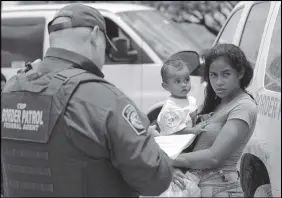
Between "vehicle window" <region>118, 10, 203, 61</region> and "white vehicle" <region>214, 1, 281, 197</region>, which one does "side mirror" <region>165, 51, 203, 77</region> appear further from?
"vehicle window" <region>118, 10, 203, 61</region>

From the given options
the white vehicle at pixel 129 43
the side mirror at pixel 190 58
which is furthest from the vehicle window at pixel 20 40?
the side mirror at pixel 190 58

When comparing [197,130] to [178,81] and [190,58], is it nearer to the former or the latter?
[178,81]

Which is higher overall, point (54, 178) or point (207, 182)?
point (54, 178)

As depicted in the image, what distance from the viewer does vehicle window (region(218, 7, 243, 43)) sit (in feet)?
17.4

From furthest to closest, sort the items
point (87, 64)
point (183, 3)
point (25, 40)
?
point (183, 3) → point (25, 40) → point (87, 64)

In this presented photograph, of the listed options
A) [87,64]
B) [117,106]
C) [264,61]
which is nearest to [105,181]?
[117,106]

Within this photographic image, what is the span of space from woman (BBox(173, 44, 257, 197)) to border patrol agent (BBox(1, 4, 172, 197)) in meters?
0.69

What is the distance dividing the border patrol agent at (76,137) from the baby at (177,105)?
2.37 feet

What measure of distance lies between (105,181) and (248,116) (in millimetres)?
1021

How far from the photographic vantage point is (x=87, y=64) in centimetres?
231

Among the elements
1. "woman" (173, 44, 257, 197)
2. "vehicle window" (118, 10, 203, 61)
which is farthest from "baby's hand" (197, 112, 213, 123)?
"vehicle window" (118, 10, 203, 61)

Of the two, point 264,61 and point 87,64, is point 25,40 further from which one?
point 87,64

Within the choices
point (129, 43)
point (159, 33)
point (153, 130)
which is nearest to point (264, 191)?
point (153, 130)

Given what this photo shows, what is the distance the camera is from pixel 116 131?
2.14 m
